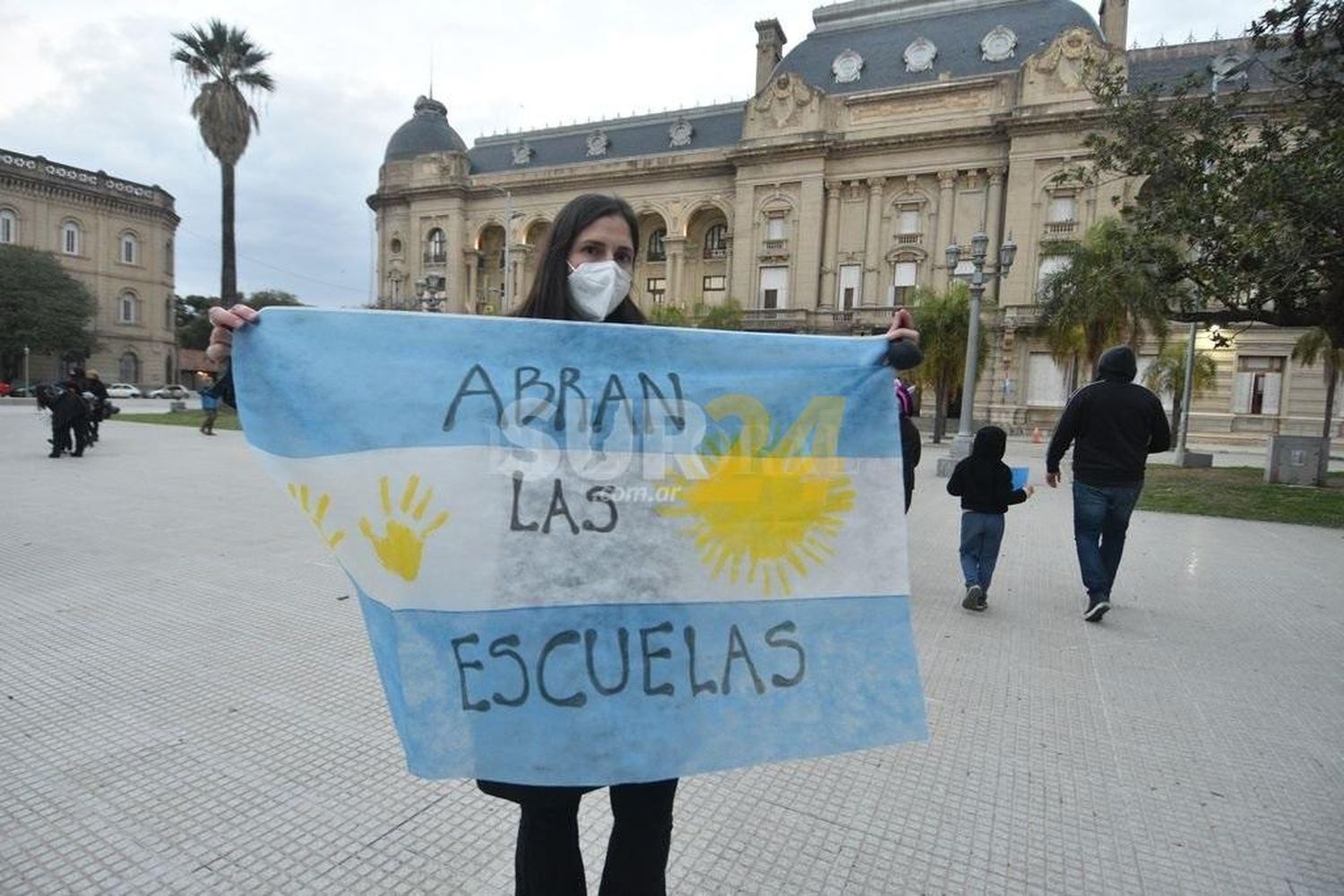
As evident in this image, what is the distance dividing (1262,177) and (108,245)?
6725 cm

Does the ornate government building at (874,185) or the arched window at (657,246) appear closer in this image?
the ornate government building at (874,185)

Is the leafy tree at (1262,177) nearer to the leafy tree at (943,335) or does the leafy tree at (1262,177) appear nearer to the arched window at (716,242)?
the leafy tree at (943,335)

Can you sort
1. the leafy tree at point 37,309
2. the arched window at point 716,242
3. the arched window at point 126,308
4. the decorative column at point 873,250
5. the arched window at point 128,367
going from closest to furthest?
the decorative column at point 873,250, the leafy tree at point 37,309, the arched window at point 716,242, the arched window at point 126,308, the arched window at point 128,367

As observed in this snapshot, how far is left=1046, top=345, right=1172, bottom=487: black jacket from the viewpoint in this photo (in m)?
5.21

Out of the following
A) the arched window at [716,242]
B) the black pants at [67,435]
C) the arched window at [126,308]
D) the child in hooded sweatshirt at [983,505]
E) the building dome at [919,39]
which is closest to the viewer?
the child in hooded sweatshirt at [983,505]

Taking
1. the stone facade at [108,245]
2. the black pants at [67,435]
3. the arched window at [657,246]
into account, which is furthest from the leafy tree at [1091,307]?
the stone facade at [108,245]

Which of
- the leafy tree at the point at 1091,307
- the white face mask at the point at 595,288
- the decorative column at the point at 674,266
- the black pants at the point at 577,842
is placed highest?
the decorative column at the point at 674,266

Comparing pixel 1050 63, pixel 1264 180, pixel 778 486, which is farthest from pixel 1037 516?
pixel 1050 63

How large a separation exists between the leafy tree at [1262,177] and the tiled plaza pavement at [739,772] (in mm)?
5576

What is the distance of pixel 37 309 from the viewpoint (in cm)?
4656

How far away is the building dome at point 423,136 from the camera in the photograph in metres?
54.8

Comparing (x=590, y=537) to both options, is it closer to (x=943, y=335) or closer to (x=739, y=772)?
(x=739, y=772)

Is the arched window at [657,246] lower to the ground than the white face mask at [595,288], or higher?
higher

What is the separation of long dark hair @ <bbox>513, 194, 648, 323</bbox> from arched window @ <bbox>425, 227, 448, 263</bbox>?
2182 inches
